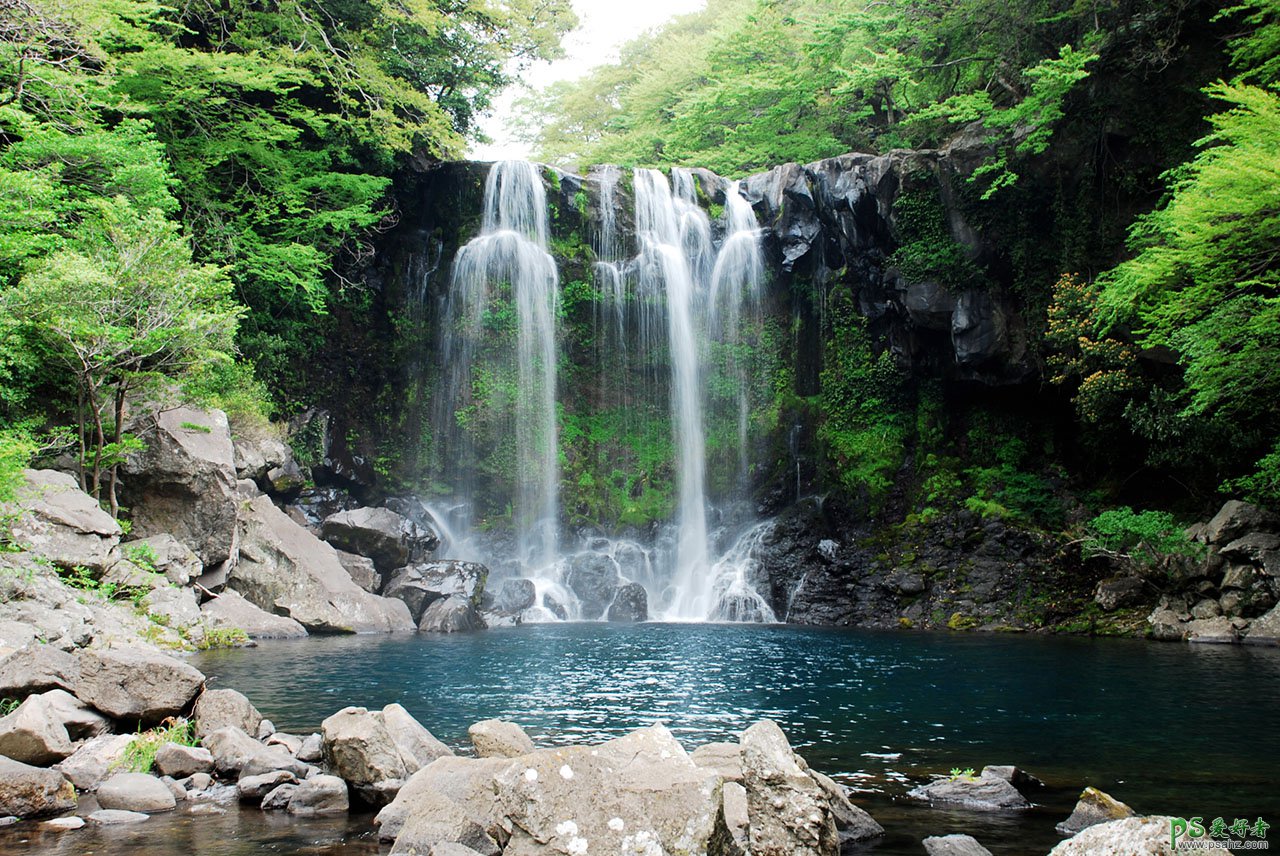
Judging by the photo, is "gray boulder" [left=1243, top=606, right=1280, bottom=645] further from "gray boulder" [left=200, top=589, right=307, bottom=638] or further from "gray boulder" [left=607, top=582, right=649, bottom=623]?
"gray boulder" [left=200, top=589, right=307, bottom=638]

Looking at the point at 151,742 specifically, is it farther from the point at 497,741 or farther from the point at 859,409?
the point at 859,409

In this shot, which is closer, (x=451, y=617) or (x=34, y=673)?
(x=34, y=673)

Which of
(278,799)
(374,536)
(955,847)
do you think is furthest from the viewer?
(374,536)

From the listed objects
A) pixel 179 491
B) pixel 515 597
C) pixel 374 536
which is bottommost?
pixel 515 597

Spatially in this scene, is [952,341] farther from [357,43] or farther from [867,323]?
[357,43]

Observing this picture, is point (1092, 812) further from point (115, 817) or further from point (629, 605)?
point (629, 605)

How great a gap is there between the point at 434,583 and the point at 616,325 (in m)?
11.1

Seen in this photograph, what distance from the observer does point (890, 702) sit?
34.9 feet

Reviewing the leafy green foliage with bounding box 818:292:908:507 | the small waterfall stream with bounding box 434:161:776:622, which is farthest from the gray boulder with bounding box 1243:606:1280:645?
the small waterfall stream with bounding box 434:161:776:622

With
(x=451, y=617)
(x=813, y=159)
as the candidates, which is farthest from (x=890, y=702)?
(x=813, y=159)

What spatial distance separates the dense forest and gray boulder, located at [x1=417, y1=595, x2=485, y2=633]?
6853mm

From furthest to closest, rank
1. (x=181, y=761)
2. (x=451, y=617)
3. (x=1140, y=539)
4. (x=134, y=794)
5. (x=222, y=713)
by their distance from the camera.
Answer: (x=451, y=617) < (x=1140, y=539) < (x=222, y=713) < (x=181, y=761) < (x=134, y=794)

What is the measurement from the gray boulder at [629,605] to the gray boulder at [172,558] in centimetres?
1066

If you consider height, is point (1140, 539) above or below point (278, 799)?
above
